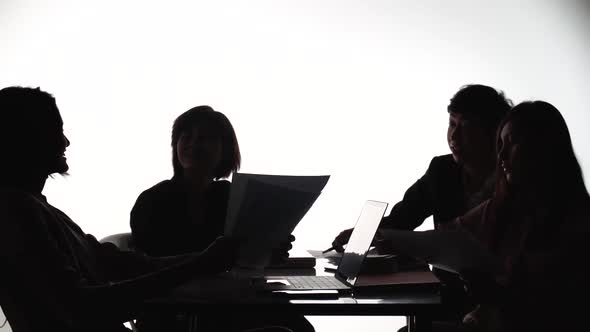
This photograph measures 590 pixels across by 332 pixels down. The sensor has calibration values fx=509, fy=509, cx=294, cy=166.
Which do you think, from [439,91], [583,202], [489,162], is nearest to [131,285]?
[583,202]

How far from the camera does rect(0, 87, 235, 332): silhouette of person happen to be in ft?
3.21

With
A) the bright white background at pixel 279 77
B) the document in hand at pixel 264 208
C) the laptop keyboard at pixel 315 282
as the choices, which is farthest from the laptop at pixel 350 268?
the bright white background at pixel 279 77

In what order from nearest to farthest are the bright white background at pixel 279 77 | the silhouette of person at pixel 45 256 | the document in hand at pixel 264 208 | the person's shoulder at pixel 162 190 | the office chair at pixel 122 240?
the silhouette of person at pixel 45 256
the document in hand at pixel 264 208
the office chair at pixel 122 240
the person's shoulder at pixel 162 190
the bright white background at pixel 279 77

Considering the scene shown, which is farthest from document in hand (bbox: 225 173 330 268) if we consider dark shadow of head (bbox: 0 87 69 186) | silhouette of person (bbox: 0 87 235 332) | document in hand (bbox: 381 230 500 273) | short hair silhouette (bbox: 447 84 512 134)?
short hair silhouette (bbox: 447 84 512 134)

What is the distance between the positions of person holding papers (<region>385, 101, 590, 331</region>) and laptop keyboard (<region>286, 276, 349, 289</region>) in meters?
0.19

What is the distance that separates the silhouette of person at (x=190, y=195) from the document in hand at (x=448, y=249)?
1.01 metres

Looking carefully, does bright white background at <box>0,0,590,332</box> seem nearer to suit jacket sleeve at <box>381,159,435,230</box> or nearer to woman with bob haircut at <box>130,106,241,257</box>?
suit jacket sleeve at <box>381,159,435,230</box>

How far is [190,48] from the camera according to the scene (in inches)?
117

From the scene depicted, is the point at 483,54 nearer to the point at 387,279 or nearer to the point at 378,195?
the point at 378,195

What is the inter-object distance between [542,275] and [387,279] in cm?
39

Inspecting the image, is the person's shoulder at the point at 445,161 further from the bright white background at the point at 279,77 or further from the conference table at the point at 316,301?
the conference table at the point at 316,301

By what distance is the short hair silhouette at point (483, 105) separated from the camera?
1994 millimetres

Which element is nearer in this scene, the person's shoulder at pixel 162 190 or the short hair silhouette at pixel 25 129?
the short hair silhouette at pixel 25 129

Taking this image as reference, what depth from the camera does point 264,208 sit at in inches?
50.6
